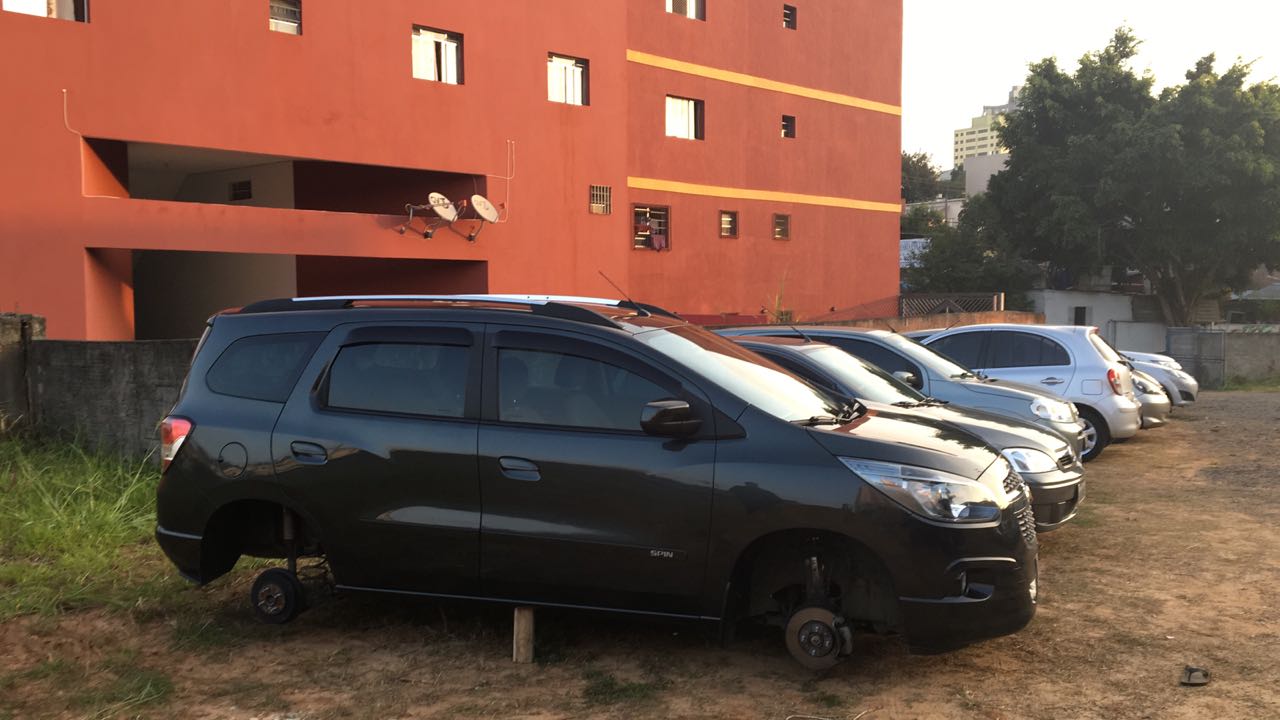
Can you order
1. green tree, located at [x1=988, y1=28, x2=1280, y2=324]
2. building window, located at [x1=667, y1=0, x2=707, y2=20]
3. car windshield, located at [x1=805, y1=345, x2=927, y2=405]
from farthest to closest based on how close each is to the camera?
green tree, located at [x1=988, y1=28, x2=1280, y2=324] < building window, located at [x1=667, y1=0, x2=707, y2=20] < car windshield, located at [x1=805, y1=345, x2=927, y2=405]

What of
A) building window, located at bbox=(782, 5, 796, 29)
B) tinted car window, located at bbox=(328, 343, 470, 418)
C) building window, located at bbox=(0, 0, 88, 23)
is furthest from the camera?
building window, located at bbox=(782, 5, 796, 29)

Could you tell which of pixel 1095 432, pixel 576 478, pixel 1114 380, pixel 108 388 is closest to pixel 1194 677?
pixel 576 478

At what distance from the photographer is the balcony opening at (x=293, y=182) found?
22.4 metres

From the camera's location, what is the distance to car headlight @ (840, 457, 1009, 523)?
15.5 ft

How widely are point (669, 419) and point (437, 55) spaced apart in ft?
60.8

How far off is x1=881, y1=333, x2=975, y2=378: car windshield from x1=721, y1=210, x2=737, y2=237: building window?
61.4 feet

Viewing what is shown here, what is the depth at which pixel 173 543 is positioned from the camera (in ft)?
18.8

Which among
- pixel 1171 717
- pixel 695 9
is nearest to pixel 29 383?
→ pixel 1171 717

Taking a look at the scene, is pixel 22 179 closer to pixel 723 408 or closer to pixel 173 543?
pixel 173 543

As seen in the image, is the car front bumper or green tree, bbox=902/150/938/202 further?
green tree, bbox=902/150/938/202

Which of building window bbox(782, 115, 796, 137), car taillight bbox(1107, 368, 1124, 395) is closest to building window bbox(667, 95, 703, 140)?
building window bbox(782, 115, 796, 137)

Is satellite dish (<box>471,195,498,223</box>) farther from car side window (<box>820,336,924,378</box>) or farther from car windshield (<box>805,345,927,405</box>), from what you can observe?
car windshield (<box>805,345,927,405</box>)

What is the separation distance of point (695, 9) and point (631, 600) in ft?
82.0

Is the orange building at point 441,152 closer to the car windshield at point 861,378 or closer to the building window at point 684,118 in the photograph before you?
the building window at point 684,118
